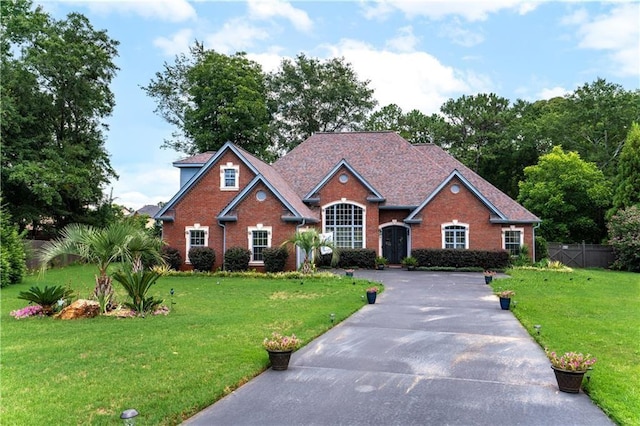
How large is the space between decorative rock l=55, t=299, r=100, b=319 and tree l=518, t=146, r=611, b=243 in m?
32.9

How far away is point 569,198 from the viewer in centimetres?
3606

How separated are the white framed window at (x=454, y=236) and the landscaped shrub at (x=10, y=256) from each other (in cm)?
2124

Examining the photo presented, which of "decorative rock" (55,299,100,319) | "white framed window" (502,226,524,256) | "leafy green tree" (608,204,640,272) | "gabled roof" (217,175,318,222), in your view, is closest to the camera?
"decorative rock" (55,299,100,319)

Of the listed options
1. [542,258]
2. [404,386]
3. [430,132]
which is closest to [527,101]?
[430,132]

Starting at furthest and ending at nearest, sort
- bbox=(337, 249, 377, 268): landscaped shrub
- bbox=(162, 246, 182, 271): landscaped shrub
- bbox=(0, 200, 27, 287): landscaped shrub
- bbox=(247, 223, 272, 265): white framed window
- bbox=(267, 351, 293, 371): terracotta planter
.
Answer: bbox=(337, 249, 377, 268): landscaped shrub
bbox=(162, 246, 182, 271): landscaped shrub
bbox=(247, 223, 272, 265): white framed window
bbox=(0, 200, 27, 287): landscaped shrub
bbox=(267, 351, 293, 371): terracotta planter

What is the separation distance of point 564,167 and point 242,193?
83.3 feet

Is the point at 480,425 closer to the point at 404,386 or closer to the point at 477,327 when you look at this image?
the point at 404,386

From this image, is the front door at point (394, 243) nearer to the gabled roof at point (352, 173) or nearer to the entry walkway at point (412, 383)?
the gabled roof at point (352, 173)

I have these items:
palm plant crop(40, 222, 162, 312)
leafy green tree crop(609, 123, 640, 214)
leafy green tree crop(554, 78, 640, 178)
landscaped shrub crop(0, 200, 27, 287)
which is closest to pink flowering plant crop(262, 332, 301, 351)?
palm plant crop(40, 222, 162, 312)

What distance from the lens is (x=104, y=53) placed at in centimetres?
3625

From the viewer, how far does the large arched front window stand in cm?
2772

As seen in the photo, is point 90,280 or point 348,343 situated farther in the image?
point 90,280

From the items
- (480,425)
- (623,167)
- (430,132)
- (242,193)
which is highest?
(430,132)

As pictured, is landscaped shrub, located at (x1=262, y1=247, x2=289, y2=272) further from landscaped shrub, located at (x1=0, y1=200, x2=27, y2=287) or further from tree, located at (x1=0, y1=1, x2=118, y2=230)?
tree, located at (x1=0, y1=1, x2=118, y2=230)
